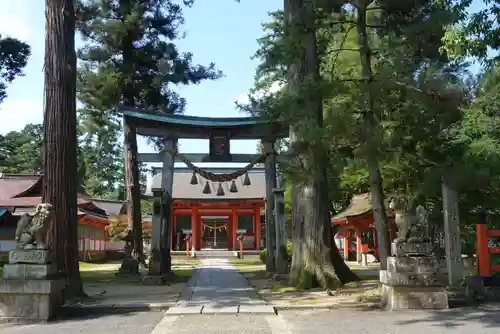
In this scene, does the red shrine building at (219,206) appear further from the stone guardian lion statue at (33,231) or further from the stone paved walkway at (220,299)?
the stone guardian lion statue at (33,231)

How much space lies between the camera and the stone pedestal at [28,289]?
8.02 metres

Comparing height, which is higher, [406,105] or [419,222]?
[406,105]

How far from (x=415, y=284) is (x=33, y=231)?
20.5 feet

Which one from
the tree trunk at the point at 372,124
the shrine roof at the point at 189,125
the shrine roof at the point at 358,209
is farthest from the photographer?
the shrine roof at the point at 358,209

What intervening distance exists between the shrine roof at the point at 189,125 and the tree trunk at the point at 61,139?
426cm

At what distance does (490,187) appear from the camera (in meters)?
11.3

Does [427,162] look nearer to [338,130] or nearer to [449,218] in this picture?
[449,218]

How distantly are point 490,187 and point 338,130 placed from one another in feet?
15.3

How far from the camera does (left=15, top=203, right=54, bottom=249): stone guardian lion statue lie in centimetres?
830

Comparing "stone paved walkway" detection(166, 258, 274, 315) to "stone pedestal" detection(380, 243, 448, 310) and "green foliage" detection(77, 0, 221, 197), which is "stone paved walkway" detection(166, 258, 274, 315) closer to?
"stone pedestal" detection(380, 243, 448, 310)

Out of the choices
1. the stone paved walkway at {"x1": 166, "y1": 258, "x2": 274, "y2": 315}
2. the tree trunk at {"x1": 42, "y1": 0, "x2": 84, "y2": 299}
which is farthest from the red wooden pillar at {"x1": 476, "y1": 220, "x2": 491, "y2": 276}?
the tree trunk at {"x1": 42, "y1": 0, "x2": 84, "y2": 299}

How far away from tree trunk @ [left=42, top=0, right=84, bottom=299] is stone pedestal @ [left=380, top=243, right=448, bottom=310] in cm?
613

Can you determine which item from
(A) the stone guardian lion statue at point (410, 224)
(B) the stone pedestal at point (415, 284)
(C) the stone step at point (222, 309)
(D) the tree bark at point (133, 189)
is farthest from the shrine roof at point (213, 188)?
(B) the stone pedestal at point (415, 284)

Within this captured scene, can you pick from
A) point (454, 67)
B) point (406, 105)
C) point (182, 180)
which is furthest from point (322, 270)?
point (182, 180)
